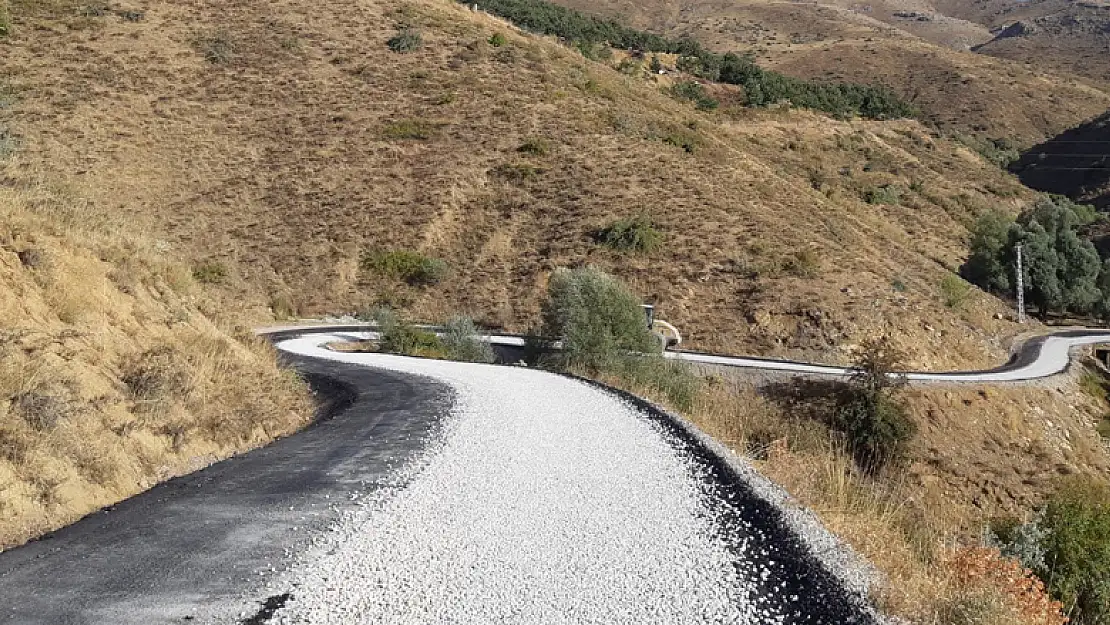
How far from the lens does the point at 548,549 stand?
5484 mm

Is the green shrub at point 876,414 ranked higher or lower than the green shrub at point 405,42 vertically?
lower

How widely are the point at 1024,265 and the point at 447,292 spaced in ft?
102

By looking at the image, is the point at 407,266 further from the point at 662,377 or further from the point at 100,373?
the point at 100,373

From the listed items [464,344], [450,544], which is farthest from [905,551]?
[464,344]

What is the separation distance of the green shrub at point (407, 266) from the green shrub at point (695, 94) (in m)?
33.6

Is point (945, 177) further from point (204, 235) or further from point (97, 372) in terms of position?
point (97, 372)

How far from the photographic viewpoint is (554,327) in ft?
70.7

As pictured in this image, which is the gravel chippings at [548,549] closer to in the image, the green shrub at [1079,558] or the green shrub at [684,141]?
the green shrub at [1079,558]

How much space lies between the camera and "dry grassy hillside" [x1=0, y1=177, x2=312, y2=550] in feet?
20.1

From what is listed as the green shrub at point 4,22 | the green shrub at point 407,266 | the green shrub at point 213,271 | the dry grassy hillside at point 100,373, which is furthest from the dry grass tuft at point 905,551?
the green shrub at point 4,22

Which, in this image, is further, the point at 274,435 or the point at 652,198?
the point at 652,198

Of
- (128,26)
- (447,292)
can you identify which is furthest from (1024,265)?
(128,26)

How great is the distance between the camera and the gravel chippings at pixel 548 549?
4.47 meters

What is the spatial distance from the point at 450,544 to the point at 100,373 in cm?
456
